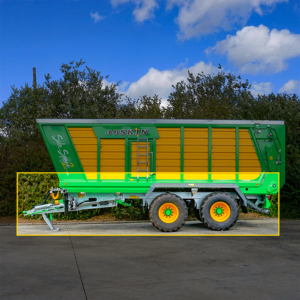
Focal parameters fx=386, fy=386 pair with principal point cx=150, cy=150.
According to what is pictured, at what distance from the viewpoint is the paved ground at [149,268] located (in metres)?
5.49

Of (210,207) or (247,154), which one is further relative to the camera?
(247,154)

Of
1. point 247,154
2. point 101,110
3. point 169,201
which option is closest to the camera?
point 169,201

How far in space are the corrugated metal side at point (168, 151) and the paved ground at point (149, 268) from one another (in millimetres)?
1932

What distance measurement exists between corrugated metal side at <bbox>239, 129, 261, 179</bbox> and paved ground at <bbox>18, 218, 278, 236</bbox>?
1704 mm

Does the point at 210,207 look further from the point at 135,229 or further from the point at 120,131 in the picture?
the point at 120,131

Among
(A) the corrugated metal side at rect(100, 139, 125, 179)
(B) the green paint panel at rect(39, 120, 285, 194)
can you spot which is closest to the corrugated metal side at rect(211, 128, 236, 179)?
(B) the green paint panel at rect(39, 120, 285, 194)

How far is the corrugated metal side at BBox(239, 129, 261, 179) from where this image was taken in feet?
35.3

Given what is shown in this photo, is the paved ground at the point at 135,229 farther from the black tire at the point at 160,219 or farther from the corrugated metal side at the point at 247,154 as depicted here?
the corrugated metal side at the point at 247,154

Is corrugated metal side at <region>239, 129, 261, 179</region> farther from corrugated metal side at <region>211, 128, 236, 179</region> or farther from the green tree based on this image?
the green tree

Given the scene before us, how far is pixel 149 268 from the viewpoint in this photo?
682 centimetres

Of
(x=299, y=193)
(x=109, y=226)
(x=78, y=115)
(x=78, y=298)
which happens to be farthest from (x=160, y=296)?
(x=78, y=115)

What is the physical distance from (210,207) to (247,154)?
71.4 inches

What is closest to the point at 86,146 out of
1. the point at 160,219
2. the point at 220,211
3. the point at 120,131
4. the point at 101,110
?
the point at 120,131

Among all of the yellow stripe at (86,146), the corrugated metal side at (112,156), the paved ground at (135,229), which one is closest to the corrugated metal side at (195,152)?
the paved ground at (135,229)
